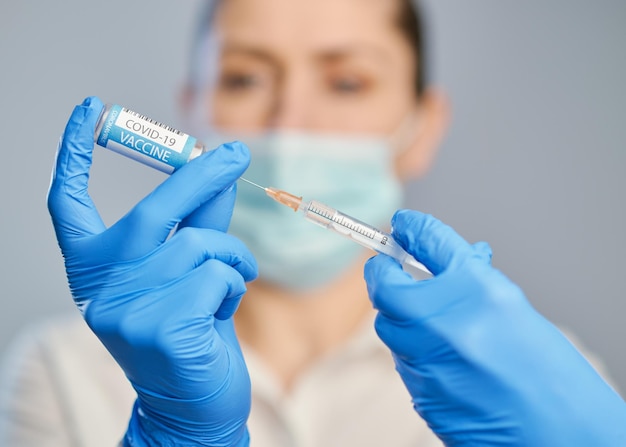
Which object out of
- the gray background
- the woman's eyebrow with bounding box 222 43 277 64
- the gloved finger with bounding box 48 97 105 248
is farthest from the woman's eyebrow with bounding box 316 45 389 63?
the gloved finger with bounding box 48 97 105 248

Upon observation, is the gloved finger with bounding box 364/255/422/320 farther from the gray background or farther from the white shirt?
the gray background

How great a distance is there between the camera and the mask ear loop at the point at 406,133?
165 cm

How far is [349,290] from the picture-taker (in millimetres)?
1699

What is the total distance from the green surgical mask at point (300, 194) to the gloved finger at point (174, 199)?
635 mm

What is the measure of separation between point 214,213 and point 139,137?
150mm

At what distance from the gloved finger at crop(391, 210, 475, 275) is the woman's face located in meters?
0.72

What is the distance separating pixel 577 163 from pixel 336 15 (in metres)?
0.97

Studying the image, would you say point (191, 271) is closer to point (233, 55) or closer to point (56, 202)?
point (56, 202)

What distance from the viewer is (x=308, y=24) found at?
154cm

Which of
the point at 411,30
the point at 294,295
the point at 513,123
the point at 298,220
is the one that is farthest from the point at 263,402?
the point at 513,123

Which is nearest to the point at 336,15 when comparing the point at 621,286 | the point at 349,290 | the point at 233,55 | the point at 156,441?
the point at 233,55

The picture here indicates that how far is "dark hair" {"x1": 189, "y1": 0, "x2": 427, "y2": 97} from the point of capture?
165 centimetres

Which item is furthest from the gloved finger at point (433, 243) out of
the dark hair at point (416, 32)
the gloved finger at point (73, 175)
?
the dark hair at point (416, 32)

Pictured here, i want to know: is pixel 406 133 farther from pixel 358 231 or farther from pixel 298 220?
pixel 358 231
